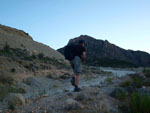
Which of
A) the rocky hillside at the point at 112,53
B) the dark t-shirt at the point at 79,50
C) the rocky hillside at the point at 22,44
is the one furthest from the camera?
the rocky hillside at the point at 112,53

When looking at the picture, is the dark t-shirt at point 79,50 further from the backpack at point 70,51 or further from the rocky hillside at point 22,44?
the rocky hillside at point 22,44

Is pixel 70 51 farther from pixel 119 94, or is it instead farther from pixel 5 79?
pixel 5 79

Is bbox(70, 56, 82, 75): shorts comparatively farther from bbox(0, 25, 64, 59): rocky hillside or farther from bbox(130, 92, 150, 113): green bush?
bbox(0, 25, 64, 59): rocky hillside

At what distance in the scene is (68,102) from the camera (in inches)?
163

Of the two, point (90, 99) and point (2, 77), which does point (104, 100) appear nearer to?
point (90, 99)

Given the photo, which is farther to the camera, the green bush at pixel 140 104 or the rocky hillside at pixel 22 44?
the rocky hillside at pixel 22 44

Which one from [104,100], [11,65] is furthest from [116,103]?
[11,65]

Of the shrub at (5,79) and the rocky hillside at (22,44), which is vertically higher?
the rocky hillside at (22,44)

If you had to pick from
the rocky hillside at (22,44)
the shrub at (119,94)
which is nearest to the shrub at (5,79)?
the shrub at (119,94)

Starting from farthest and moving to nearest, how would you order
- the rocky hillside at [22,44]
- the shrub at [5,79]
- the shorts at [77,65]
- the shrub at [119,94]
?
the rocky hillside at [22,44] → the shrub at [5,79] → the shorts at [77,65] → the shrub at [119,94]

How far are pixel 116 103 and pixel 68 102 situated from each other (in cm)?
112

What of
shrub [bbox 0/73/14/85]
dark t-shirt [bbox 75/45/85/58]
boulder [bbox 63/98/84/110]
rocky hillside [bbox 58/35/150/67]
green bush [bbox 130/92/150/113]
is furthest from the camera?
rocky hillside [bbox 58/35/150/67]

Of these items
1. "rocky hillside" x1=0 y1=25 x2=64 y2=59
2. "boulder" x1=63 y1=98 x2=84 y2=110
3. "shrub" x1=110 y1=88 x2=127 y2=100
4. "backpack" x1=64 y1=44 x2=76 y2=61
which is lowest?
"boulder" x1=63 y1=98 x2=84 y2=110

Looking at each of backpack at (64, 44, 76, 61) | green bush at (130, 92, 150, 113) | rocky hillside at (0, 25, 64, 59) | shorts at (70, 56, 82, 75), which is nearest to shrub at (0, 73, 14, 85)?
backpack at (64, 44, 76, 61)
